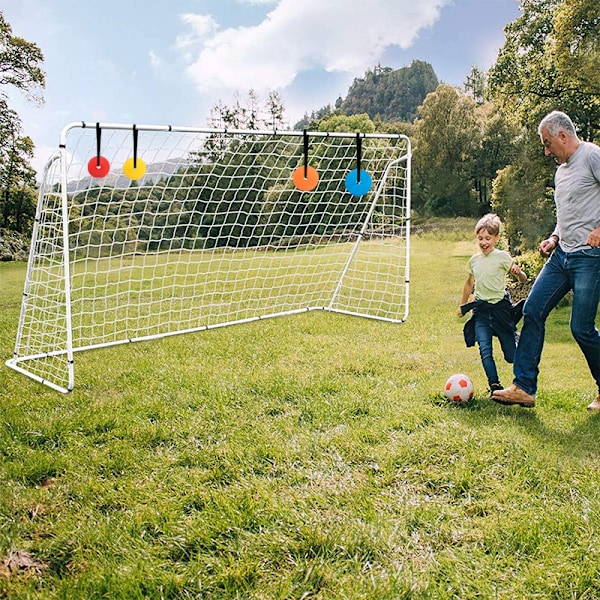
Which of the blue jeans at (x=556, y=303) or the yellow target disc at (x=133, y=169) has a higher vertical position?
the yellow target disc at (x=133, y=169)

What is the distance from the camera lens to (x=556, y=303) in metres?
4.07

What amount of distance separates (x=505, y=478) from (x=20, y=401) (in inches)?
138

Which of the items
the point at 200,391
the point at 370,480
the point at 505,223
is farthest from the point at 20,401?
the point at 505,223

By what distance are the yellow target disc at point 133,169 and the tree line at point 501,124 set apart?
29.2ft

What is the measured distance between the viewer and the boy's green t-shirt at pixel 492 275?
4.44 metres

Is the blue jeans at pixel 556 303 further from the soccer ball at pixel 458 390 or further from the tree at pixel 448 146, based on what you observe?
the tree at pixel 448 146

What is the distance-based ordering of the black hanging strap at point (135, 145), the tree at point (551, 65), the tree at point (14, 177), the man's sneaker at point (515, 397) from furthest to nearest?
the tree at point (14, 177) → the tree at point (551, 65) → the black hanging strap at point (135, 145) → the man's sneaker at point (515, 397)

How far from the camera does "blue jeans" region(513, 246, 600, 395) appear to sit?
153 inches

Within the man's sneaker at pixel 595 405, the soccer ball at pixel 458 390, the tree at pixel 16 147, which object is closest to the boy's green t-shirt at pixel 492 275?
the soccer ball at pixel 458 390

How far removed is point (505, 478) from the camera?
3.11m

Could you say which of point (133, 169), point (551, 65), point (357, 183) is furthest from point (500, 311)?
point (551, 65)

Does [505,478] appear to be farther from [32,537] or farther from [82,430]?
[82,430]

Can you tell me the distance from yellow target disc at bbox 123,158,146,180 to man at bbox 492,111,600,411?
3022 mm

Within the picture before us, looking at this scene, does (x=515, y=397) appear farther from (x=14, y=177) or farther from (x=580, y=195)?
(x=14, y=177)
